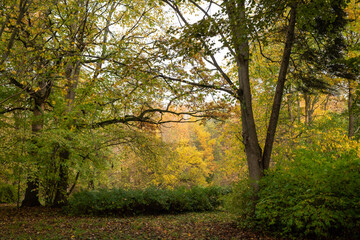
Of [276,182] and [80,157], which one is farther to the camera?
[80,157]

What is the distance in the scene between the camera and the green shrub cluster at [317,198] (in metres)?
4.41

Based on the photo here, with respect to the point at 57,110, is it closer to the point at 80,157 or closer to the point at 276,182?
the point at 80,157

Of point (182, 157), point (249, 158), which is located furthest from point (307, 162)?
point (182, 157)

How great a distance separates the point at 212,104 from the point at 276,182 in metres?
4.24

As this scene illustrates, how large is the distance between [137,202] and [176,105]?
14.0ft

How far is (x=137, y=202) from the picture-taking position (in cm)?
1023

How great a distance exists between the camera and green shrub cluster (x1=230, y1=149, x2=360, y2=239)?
173 inches

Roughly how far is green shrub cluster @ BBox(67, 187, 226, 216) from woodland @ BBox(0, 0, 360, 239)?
48 millimetres

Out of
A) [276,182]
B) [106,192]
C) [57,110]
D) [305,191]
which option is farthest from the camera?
[106,192]

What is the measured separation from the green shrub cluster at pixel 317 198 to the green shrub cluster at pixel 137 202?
10.6ft

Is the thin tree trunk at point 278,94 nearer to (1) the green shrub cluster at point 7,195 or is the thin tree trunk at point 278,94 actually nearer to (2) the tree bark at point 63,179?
(2) the tree bark at point 63,179

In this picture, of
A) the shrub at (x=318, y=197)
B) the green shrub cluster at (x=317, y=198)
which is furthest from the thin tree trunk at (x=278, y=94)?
the shrub at (x=318, y=197)

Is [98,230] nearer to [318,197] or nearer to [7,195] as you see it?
[318,197]

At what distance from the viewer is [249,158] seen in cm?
714
